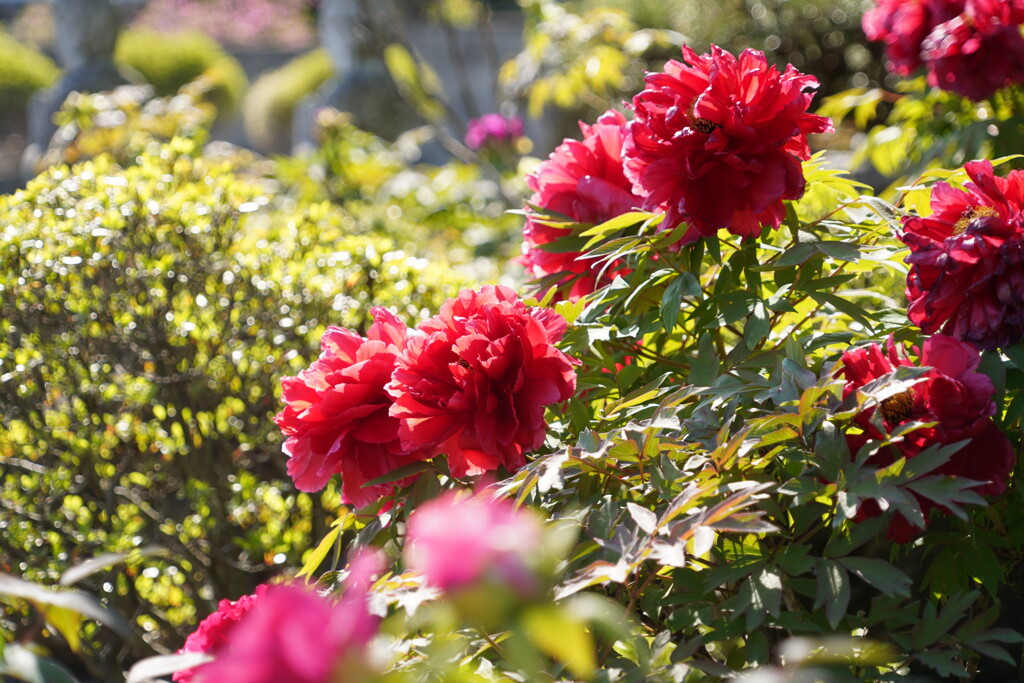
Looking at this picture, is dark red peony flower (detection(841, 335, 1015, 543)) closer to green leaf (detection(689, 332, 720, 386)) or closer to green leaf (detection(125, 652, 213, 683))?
green leaf (detection(689, 332, 720, 386))

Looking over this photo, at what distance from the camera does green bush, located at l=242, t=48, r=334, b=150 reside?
18.0 m

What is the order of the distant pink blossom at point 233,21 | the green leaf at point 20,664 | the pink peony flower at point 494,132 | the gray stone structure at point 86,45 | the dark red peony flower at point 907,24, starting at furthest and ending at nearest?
the distant pink blossom at point 233,21 < the gray stone structure at point 86,45 < the pink peony flower at point 494,132 < the dark red peony flower at point 907,24 < the green leaf at point 20,664

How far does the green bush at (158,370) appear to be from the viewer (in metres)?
2.21

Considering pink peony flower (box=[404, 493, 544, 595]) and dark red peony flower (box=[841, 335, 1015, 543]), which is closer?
pink peony flower (box=[404, 493, 544, 595])

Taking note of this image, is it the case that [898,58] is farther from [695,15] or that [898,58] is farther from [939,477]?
[695,15]

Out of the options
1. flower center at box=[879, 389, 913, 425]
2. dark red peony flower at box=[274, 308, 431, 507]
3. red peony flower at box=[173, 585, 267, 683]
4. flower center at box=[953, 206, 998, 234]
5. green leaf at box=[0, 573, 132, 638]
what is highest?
green leaf at box=[0, 573, 132, 638]

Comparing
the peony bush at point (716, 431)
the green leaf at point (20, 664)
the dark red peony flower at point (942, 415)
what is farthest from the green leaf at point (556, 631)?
the dark red peony flower at point (942, 415)

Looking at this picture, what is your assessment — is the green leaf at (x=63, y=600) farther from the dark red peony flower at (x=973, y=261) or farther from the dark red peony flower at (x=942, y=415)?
the dark red peony flower at (x=973, y=261)

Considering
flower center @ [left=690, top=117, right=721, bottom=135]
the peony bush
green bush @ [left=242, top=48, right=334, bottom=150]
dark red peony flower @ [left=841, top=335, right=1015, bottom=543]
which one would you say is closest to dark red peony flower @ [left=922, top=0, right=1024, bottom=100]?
the peony bush

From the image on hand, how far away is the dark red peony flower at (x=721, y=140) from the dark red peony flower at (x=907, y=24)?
134 cm

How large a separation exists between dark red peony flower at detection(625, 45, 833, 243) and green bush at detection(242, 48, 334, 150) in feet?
55.8

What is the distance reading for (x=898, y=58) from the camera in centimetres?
260

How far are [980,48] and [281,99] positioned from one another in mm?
17210

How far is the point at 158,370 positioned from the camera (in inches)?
94.0
